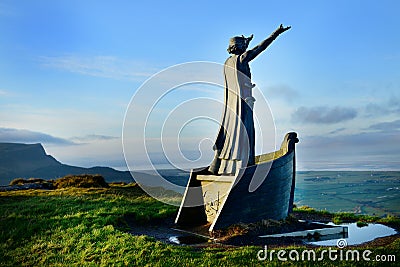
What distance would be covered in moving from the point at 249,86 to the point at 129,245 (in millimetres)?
5277

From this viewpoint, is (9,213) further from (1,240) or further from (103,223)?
(103,223)

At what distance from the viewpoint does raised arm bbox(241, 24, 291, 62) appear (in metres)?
10.4

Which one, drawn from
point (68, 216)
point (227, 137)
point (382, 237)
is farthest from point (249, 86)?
point (68, 216)

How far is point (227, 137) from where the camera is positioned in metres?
11.0

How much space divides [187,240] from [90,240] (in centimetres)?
214

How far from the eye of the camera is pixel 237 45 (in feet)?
36.0

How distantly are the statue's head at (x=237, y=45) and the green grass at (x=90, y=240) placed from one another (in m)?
5.31

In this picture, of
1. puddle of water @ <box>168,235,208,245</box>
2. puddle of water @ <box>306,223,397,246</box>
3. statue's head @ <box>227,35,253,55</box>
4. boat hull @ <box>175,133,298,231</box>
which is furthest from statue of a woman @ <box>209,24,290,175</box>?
puddle of water @ <box>306,223,397,246</box>

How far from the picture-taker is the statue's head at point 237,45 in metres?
11.0

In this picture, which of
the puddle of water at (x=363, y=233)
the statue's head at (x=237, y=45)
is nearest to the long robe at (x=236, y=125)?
the statue's head at (x=237, y=45)

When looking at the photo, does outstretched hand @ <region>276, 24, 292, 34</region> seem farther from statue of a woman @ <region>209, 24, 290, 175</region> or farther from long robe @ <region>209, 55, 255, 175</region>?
long robe @ <region>209, 55, 255, 175</region>

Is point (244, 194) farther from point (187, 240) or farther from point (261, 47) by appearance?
point (261, 47)

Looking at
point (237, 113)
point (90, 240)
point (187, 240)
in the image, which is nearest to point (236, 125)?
point (237, 113)

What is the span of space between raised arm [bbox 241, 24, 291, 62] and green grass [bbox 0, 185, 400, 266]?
5228 mm
